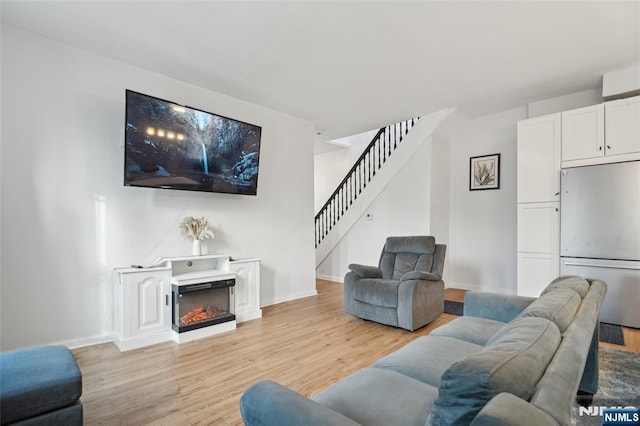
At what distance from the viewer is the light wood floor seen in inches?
78.1

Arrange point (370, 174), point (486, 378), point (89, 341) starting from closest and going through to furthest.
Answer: point (486, 378) < point (89, 341) < point (370, 174)

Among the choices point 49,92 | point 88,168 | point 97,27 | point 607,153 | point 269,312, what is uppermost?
point 97,27

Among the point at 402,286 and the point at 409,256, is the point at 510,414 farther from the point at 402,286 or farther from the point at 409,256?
the point at 409,256

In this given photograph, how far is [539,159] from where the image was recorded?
4043mm

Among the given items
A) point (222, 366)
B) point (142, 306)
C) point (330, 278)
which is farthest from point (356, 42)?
point (330, 278)

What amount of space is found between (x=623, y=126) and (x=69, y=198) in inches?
227

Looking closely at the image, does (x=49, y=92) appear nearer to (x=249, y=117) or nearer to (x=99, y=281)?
(x=99, y=281)

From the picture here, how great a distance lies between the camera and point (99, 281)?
10.1 feet

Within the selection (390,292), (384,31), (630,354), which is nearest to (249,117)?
(384,31)

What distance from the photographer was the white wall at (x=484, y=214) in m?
4.89

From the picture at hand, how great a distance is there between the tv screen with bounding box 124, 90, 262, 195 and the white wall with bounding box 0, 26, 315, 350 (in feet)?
1.03

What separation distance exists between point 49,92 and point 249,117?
2111 millimetres

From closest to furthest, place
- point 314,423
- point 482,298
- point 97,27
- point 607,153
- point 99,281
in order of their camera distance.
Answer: point 314,423
point 482,298
point 97,27
point 99,281
point 607,153

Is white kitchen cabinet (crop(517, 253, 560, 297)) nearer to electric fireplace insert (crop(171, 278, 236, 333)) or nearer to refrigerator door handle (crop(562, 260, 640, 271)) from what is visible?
refrigerator door handle (crop(562, 260, 640, 271))
